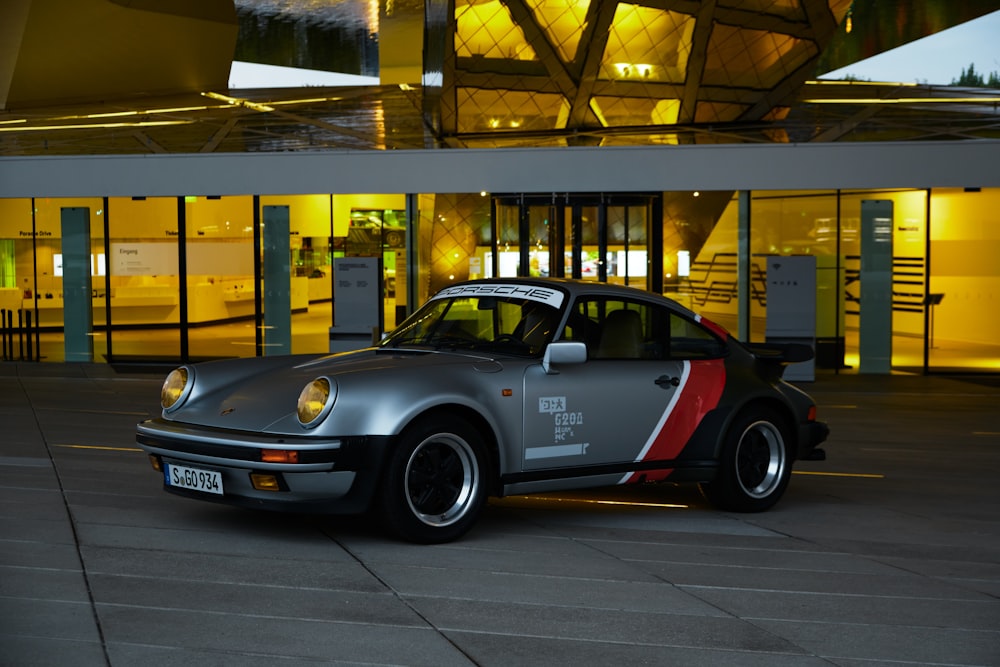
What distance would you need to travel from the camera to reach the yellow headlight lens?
6090 mm

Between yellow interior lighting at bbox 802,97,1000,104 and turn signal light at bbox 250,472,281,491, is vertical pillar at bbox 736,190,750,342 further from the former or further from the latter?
turn signal light at bbox 250,472,281,491

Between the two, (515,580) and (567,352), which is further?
(567,352)

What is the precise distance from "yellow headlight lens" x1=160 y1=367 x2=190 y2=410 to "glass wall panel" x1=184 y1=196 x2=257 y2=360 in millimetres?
12813

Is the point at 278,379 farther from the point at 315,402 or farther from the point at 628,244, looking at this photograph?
the point at 628,244

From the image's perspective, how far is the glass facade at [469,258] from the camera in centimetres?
1802

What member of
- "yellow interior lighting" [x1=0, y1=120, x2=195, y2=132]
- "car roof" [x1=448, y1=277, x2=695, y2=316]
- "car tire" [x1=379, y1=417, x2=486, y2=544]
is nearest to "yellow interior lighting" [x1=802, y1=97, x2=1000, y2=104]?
"yellow interior lighting" [x1=0, y1=120, x2=195, y2=132]

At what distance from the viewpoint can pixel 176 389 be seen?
6.18 meters

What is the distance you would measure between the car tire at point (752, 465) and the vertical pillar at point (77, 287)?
14369 millimetres

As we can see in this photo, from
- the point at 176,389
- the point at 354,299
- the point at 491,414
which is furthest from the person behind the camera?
the point at 354,299

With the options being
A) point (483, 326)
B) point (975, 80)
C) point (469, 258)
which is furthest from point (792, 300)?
point (483, 326)

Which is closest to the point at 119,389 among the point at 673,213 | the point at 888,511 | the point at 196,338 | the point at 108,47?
the point at 196,338

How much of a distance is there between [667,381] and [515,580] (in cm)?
194

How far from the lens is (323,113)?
74.9 feet

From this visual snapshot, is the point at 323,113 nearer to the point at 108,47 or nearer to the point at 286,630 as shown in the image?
the point at 108,47
